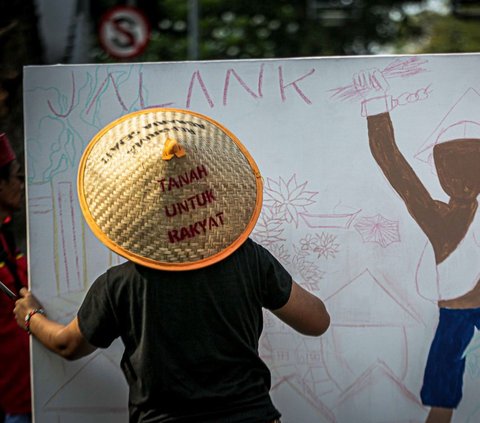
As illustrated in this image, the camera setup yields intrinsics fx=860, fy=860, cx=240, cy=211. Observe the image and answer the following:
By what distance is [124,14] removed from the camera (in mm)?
9789

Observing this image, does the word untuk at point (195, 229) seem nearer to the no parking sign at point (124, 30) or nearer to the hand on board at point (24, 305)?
the hand on board at point (24, 305)

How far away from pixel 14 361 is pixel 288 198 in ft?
4.00

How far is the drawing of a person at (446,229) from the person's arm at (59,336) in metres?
1.23

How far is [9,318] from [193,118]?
49.1 inches

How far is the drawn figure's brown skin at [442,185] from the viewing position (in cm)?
300

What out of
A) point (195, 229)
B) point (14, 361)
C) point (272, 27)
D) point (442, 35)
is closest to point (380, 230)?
point (195, 229)

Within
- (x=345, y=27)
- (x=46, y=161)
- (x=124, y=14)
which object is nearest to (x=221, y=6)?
(x=345, y=27)

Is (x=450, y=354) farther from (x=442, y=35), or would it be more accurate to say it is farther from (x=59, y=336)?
(x=442, y=35)

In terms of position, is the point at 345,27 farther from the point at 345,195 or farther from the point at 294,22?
the point at 345,195

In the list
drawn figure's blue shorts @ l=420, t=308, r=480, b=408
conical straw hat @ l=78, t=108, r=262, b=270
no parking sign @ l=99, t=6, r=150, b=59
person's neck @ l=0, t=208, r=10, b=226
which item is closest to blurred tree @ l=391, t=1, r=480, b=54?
no parking sign @ l=99, t=6, r=150, b=59

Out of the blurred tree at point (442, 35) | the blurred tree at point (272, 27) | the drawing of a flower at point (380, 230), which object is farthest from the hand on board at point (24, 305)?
the blurred tree at point (442, 35)

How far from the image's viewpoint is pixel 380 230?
3.04 metres

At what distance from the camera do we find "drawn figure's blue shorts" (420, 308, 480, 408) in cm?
302

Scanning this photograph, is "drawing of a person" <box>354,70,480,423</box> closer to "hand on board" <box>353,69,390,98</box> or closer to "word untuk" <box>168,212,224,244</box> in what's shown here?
"hand on board" <box>353,69,390,98</box>
